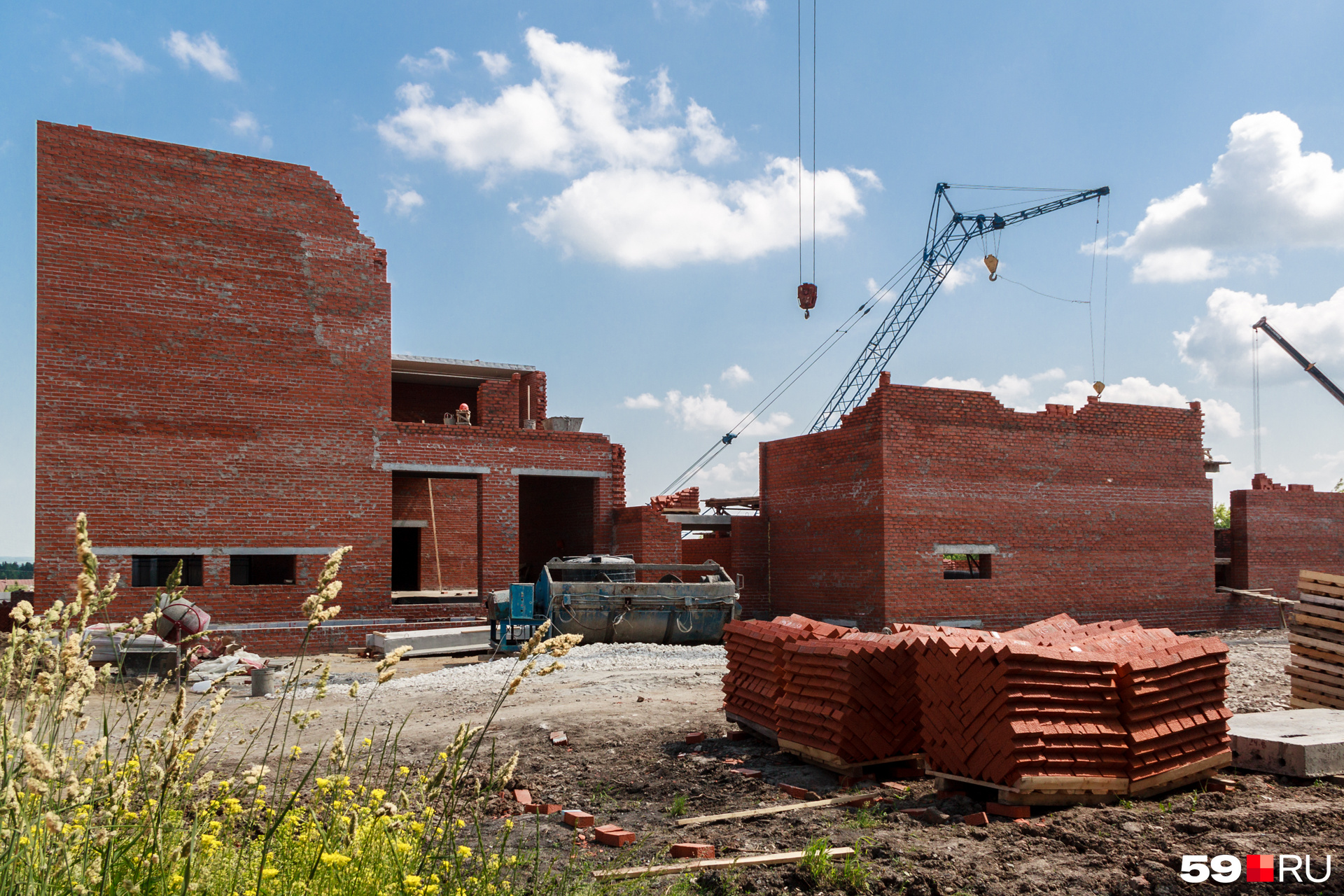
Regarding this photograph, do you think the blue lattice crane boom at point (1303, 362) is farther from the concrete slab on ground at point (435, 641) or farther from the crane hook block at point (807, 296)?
the concrete slab on ground at point (435, 641)

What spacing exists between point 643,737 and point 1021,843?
429 centimetres

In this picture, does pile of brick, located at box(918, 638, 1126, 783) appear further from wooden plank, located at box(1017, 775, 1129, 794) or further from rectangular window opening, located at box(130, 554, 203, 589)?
rectangular window opening, located at box(130, 554, 203, 589)

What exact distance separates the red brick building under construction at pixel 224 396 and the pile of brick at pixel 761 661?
39.4 feet

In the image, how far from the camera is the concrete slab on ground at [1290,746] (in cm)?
762

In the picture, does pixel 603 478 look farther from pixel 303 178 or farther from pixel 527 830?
pixel 527 830

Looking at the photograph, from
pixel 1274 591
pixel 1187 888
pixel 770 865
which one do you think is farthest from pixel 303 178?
pixel 1274 591

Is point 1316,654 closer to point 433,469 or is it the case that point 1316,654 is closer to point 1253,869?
point 1253,869

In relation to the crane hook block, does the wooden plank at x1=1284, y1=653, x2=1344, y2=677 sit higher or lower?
lower

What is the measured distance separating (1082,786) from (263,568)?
19.4 metres

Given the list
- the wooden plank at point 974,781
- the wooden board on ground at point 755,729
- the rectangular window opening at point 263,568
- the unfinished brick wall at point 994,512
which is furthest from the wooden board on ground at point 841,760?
the rectangular window opening at point 263,568

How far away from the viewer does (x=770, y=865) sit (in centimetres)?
559

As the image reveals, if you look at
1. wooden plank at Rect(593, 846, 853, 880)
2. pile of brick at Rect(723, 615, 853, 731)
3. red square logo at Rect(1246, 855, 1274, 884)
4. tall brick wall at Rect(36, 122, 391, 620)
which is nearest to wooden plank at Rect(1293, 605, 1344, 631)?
pile of brick at Rect(723, 615, 853, 731)

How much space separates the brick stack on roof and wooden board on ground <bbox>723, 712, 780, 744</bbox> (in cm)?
85

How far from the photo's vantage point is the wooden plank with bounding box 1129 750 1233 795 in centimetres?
707
